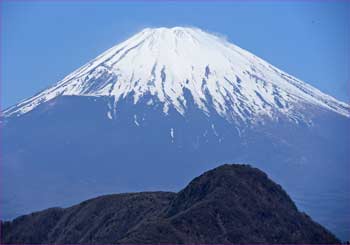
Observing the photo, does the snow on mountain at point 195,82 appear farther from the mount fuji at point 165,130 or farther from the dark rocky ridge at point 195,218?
the dark rocky ridge at point 195,218

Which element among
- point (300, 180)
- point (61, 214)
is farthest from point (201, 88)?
point (61, 214)

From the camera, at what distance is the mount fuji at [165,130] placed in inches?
6250

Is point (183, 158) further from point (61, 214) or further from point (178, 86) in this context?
point (61, 214)

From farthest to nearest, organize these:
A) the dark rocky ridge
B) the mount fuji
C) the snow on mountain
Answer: the snow on mountain
the mount fuji
the dark rocky ridge

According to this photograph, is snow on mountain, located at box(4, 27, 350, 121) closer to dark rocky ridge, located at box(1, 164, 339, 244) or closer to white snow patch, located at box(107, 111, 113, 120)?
white snow patch, located at box(107, 111, 113, 120)

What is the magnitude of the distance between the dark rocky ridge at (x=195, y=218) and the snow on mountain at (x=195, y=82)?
9981cm

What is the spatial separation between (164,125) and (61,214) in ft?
316

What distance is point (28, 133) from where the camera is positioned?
177m

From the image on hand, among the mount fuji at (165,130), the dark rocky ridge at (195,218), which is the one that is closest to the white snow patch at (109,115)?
the mount fuji at (165,130)

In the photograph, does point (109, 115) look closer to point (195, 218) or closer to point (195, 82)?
point (195, 82)

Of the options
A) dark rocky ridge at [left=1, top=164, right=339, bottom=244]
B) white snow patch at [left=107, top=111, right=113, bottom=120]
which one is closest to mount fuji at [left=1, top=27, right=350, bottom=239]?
white snow patch at [left=107, top=111, right=113, bottom=120]

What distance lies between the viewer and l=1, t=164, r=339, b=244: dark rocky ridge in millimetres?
58062

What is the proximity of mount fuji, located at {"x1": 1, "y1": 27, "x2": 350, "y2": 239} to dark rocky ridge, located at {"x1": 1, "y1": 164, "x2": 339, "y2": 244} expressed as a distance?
76405 mm

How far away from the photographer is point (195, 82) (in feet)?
593
